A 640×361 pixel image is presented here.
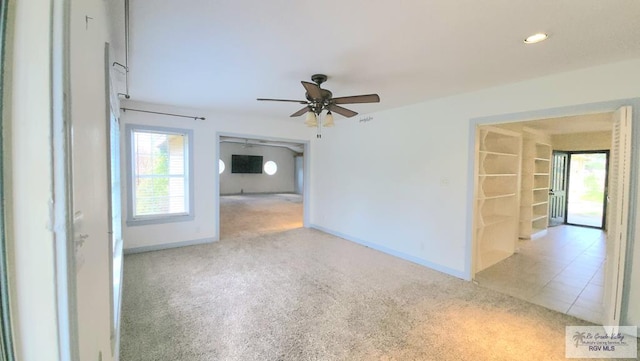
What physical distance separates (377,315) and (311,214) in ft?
12.9

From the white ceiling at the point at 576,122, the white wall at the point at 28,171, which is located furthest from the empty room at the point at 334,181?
the white ceiling at the point at 576,122

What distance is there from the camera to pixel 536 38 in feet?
6.82

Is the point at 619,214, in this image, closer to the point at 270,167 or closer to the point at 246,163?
the point at 246,163

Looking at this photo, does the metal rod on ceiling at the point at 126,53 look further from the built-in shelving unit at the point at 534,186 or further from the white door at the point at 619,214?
the built-in shelving unit at the point at 534,186

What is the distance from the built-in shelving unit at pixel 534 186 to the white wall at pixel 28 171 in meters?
6.63

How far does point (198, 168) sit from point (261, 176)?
30.4ft

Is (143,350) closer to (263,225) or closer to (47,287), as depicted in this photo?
(47,287)

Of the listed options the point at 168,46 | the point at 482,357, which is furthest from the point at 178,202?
the point at 482,357

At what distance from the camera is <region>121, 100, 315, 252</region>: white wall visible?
439 cm

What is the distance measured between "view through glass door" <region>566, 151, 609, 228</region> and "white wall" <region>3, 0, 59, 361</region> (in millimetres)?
9519

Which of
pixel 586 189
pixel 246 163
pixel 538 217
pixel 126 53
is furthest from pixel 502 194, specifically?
pixel 246 163

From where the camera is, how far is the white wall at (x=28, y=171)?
0.38 metres

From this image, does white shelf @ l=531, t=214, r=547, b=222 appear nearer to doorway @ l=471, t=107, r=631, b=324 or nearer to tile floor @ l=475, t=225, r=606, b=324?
doorway @ l=471, t=107, r=631, b=324

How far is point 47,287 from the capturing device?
41cm
